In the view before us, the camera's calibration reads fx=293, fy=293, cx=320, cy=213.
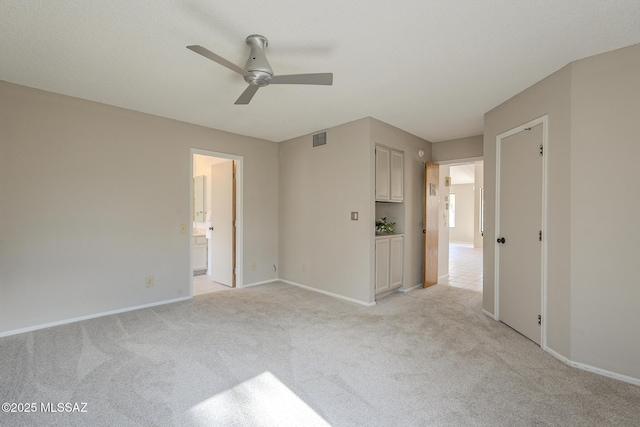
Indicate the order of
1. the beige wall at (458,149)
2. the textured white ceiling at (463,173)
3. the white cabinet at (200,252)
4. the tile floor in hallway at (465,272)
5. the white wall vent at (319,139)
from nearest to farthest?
the white wall vent at (319,139) < the beige wall at (458,149) < the tile floor in hallway at (465,272) < the white cabinet at (200,252) < the textured white ceiling at (463,173)

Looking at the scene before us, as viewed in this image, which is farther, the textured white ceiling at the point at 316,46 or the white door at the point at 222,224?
the white door at the point at 222,224

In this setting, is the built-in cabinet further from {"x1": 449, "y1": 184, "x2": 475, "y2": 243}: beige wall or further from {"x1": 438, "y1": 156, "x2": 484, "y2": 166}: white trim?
{"x1": 449, "y1": 184, "x2": 475, "y2": 243}: beige wall

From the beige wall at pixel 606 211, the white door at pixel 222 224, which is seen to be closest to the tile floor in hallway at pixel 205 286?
the white door at pixel 222 224

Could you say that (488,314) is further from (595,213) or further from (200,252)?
(200,252)

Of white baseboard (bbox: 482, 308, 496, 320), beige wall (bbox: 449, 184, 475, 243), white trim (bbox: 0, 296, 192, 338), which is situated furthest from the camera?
beige wall (bbox: 449, 184, 475, 243)

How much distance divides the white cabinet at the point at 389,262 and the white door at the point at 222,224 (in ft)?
8.04

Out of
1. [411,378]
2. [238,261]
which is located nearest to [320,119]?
[238,261]

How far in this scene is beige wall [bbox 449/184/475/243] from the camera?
12383mm

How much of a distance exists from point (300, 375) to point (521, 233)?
2.63 meters

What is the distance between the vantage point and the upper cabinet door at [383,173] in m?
4.14

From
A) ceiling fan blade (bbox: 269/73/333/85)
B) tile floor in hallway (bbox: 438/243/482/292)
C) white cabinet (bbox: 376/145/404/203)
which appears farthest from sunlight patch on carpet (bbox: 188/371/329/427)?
tile floor in hallway (bbox: 438/243/482/292)

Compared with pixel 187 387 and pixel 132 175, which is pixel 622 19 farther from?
pixel 132 175

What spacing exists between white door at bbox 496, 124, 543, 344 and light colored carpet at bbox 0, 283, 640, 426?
0.24 m

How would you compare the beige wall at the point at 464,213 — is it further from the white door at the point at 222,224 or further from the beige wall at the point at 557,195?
the white door at the point at 222,224
